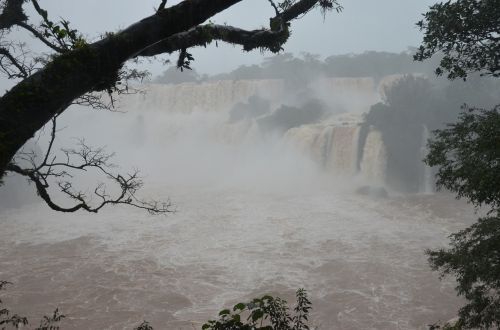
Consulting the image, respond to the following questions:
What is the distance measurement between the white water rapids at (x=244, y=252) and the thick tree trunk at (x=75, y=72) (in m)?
11.4

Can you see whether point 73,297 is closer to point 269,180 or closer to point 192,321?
point 192,321

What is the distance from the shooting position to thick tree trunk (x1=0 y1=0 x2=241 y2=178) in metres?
2.23

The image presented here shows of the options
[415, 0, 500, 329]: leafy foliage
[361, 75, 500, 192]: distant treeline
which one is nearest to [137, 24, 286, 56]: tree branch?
[415, 0, 500, 329]: leafy foliage

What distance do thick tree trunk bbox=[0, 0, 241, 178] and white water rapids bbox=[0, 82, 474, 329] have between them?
1138 cm

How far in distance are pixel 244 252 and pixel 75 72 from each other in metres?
17.4

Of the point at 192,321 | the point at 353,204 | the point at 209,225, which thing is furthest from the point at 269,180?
the point at 192,321

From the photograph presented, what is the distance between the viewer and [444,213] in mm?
24406

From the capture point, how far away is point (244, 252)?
1906cm

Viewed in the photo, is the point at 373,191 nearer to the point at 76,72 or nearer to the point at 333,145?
the point at 333,145

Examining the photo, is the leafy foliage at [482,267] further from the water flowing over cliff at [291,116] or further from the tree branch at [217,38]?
the water flowing over cliff at [291,116]

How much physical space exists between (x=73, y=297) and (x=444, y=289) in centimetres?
1403

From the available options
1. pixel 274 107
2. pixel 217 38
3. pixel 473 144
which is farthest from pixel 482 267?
pixel 274 107

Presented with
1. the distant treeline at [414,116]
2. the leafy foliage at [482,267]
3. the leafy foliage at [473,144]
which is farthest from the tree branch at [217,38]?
the distant treeline at [414,116]

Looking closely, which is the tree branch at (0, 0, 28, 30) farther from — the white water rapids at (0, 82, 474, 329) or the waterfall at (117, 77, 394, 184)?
the waterfall at (117, 77, 394, 184)
